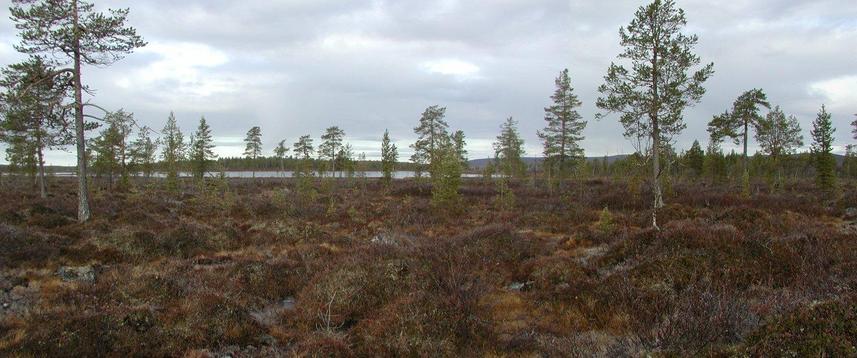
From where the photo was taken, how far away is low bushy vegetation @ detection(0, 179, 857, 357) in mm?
5355

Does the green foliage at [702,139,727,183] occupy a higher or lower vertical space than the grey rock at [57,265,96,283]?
higher

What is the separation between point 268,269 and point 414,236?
6328 mm

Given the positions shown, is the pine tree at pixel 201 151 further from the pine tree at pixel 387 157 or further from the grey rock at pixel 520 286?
the grey rock at pixel 520 286

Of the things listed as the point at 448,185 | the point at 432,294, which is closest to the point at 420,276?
the point at 432,294

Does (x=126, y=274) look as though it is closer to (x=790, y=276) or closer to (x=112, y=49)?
(x=112, y=49)

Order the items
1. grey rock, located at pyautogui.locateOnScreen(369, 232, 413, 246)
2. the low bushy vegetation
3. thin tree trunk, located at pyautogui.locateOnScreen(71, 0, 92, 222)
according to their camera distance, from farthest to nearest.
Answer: thin tree trunk, located at pyautogui.locateOnScreen(71, 0, 92, 222)
grey rock, located at pyautogui.locateOnScreen(369, 232, 413, 246)
the low bushy vegetation

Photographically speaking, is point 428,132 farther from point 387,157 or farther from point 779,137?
point 779,137

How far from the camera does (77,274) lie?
10.0 m

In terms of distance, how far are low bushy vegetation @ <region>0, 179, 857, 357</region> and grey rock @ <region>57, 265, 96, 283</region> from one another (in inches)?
6.5

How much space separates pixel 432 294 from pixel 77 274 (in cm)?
913

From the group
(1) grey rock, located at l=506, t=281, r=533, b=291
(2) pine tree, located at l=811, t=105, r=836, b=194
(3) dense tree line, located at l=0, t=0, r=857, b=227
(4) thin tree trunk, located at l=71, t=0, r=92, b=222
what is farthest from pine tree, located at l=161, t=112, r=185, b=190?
(2) pine tree, located at l=811, t=105, r=836, b=194

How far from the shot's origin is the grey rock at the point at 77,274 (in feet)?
32.0

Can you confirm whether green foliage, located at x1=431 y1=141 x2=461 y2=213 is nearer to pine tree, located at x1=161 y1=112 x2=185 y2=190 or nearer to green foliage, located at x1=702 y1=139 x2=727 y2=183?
pine tree, located at x1=161 y1=112 x2=185 y2=190

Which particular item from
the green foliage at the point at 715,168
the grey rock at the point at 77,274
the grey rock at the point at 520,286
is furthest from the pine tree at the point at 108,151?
the green foliage at the point at 715,168
